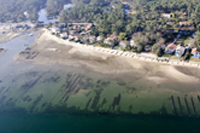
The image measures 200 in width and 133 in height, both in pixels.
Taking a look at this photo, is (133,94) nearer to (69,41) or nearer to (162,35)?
(162,35)

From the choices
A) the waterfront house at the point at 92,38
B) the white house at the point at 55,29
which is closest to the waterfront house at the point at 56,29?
the white house at the point at 55,29

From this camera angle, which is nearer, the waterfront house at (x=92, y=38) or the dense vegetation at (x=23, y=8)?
the waterfront house at (x=92, y=38)

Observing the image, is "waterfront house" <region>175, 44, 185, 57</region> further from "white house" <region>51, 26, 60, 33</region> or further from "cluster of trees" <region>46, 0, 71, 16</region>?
"cluster of trees" <region>46, 0, 71, 16</region>

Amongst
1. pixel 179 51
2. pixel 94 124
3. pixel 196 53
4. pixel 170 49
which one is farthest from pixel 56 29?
pixel 196 53

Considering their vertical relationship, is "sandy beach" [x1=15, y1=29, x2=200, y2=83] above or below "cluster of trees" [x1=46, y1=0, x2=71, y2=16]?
below

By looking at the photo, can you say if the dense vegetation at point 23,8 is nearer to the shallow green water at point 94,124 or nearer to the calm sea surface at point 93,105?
the calm sea surface at point 93,105

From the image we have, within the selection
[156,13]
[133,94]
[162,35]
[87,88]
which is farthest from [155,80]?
[156,13]

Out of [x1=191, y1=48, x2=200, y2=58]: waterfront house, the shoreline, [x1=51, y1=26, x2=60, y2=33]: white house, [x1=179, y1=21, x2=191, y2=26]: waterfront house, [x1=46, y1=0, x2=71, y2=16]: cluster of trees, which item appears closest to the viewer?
the shoreline

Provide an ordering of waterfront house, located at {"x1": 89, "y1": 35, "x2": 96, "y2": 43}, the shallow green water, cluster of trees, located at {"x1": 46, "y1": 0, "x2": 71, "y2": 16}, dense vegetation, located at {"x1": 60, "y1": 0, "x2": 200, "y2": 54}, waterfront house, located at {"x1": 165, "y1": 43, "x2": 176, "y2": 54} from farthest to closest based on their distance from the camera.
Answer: cluster of trees, located at {"x1": 46, "y1": 0, "x2": 71, "y2": 16} < waterfront house, located at {"x1": 89, "y1": 35, "x2": 96, "y2": 43} < dense vegetation, located at {"x1": 60, "y1": 0, "x2": 200, "y2": 54} < waterfront house, located at {"x1": 165, "y1": 43, "x2": 176, "y2": 54} < the shallow green water

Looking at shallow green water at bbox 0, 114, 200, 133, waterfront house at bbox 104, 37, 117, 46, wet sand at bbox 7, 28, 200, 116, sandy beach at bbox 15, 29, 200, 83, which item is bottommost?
shallow green water at bbox 0, 114, 200, 133

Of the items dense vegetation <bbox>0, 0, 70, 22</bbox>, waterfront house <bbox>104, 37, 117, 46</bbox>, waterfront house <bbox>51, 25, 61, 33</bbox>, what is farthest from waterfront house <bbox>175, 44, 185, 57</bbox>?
dense vegetation <bbox>0, 0, 70, 22</bbox>
